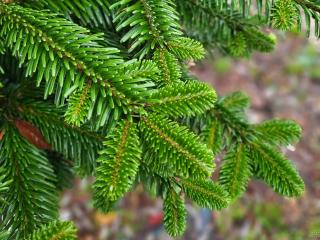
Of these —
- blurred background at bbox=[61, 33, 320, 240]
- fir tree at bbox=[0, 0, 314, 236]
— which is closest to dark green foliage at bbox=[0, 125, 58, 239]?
fir tree at bbox=[0, 0, 314, 236]

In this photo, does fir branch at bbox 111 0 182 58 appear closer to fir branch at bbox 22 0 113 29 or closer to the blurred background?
fir branch at bbox 22 0 113 29

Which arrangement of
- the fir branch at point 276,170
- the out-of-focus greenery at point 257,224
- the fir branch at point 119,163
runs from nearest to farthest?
the fir branch at point 119,163 → the fir branch at point 276,170 → the out-of-focus greenery at point 257,224

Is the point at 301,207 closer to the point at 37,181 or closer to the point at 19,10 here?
the point at 37,181

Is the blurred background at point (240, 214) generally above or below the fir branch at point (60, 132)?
below

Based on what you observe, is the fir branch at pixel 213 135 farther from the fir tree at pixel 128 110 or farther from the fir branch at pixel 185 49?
the fir branch at pixel 185 49

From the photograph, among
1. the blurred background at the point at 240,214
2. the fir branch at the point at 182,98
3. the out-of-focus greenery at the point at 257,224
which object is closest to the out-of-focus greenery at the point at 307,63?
the blurred background at the point at 240,214

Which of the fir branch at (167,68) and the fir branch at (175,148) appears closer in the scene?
the fir branch at (175,148)

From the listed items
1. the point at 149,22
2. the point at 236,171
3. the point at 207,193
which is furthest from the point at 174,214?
the point at 149,22

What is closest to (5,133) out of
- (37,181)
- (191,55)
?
(37,181)
